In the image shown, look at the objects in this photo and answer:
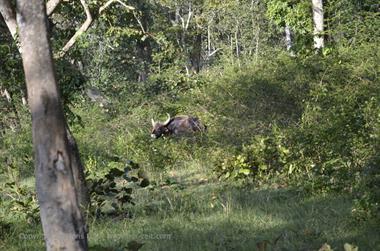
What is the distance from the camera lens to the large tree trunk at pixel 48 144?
388 centimetres

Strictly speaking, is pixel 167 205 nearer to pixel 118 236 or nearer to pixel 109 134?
pixel 118 236

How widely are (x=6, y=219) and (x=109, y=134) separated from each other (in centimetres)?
654

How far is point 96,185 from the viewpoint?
795 cm

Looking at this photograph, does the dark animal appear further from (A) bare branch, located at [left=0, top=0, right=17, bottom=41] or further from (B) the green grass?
(A) bare branch, located at [left=0, top=0, right=17, bottom=41]

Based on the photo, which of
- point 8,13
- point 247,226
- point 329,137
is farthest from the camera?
point 329,137

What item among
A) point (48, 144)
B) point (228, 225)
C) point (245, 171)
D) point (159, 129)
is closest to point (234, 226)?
point (228, 225)

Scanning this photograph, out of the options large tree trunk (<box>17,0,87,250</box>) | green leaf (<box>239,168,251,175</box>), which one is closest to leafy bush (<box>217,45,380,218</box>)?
green leaf (<box>239,168,251,175</box>)

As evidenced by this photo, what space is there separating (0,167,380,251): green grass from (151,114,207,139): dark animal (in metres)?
5.24

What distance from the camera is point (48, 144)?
12.9ft

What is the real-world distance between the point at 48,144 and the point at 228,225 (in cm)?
355

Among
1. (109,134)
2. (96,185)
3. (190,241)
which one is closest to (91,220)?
(96,185)

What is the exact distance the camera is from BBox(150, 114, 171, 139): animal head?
14.6m

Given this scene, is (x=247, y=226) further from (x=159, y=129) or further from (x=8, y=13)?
(x=159, y=129)

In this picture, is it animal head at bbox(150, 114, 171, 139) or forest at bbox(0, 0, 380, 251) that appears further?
animal head at bbox(150, 114, 171, 139)
